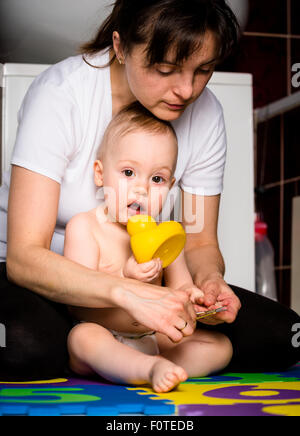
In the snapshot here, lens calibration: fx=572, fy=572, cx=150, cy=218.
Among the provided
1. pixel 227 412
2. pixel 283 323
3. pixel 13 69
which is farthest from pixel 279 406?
pixel 13 69

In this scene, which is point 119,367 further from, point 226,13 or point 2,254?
point 226,13

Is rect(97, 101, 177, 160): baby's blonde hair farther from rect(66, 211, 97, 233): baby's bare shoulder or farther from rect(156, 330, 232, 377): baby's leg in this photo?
rect(156, 330, 232, 377): baby's leg

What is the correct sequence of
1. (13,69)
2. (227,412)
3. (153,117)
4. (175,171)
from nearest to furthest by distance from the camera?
(227,412) < (153,117) < (175,171) < (13,69)

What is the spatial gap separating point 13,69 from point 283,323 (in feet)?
2.18

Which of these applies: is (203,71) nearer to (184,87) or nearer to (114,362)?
(184,87)

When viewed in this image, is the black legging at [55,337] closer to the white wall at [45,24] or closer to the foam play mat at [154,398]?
the foam play mat at [154,398]

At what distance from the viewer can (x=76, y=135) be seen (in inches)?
30.4

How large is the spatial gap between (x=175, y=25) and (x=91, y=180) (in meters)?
0.25

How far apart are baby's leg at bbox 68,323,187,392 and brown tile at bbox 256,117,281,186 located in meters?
1.18

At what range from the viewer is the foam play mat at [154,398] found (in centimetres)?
49

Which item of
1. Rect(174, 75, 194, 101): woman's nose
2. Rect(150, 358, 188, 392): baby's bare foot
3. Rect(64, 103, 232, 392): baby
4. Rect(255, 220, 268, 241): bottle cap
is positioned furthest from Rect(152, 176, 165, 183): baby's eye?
Rect(255, 220, 268, 241): bottle cap

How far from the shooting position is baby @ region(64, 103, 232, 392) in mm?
716

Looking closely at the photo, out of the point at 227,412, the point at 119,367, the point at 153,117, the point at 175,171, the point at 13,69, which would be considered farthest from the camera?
the point at 13,69

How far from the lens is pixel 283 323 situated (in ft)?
2.74
